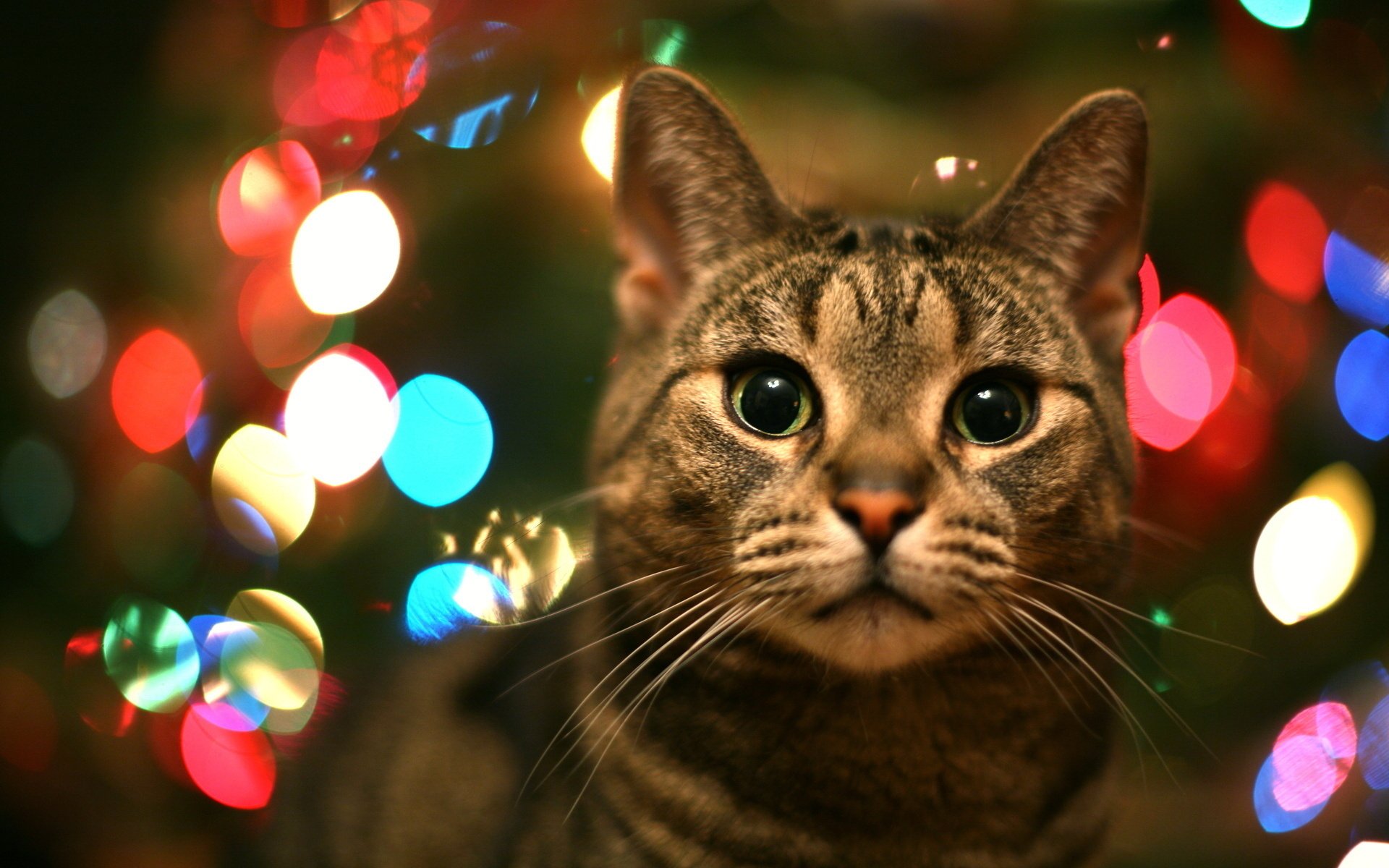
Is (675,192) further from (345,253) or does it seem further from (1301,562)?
(1301,562)

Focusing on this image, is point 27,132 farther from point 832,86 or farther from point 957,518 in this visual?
point 957,518

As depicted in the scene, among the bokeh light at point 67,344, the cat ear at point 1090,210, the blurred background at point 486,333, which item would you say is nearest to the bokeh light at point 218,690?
the blurred background at point 486,333

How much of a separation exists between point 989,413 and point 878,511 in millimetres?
187

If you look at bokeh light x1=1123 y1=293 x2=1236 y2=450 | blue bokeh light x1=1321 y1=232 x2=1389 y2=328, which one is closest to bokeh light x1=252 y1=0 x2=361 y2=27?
bokeh light x1=1123 y1=293 x2=1236 y2=450

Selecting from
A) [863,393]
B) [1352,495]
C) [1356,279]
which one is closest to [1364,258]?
[1356,279]

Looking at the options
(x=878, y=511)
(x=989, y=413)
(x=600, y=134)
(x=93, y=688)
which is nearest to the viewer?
(x=878, y=511)

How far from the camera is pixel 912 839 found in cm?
67

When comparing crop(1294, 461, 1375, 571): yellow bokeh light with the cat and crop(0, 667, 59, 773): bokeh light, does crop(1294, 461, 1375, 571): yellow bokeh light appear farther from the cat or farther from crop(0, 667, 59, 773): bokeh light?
crop(0, 667, 59, 773): bokeh light

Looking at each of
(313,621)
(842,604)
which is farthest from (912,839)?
(313,621)

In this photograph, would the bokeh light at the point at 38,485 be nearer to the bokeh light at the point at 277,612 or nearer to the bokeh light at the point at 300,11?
the bokeh light at the point at 277,612

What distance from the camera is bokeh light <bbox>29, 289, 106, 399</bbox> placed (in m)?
0.91

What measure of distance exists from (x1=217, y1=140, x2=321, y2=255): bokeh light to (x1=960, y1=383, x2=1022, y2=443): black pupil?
0.68 m

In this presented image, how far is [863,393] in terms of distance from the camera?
2.26 ft

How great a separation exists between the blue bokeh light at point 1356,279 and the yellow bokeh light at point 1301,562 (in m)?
0.20
